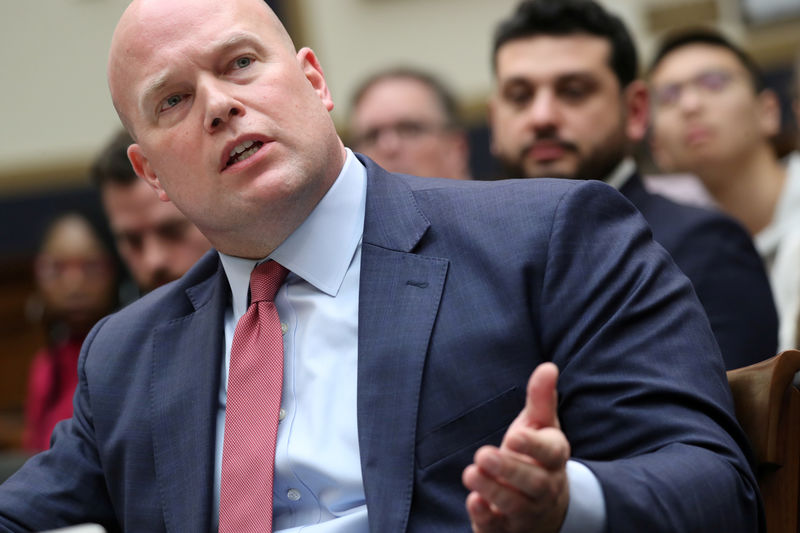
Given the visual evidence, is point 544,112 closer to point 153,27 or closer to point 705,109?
point 705,109

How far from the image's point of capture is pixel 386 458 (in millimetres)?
1437

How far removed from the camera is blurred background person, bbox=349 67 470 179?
11.7 ft

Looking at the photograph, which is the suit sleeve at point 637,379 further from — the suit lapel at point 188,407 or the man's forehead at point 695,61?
the man's forehead at point 695,61

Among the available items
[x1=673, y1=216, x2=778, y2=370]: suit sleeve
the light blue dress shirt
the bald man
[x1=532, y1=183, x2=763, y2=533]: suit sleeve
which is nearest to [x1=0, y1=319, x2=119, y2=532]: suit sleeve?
the bald man

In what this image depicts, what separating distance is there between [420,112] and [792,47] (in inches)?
117

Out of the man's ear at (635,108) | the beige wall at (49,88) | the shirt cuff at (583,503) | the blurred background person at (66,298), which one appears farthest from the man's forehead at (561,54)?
the beige wall at (49,88)

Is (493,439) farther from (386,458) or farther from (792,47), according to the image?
(792,47)

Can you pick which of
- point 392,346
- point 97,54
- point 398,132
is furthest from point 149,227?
point 97,54

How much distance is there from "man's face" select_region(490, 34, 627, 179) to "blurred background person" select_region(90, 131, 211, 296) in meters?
1.00

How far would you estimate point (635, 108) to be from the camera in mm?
2908

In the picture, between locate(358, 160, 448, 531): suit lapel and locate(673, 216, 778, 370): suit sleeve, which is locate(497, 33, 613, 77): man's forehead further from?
locate(358, 160, 448, 531): suit lapel

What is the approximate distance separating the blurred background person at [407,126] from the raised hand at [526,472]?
7.89 feet

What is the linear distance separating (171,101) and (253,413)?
1.62 ft

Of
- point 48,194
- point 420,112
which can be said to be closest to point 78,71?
point 48,194
